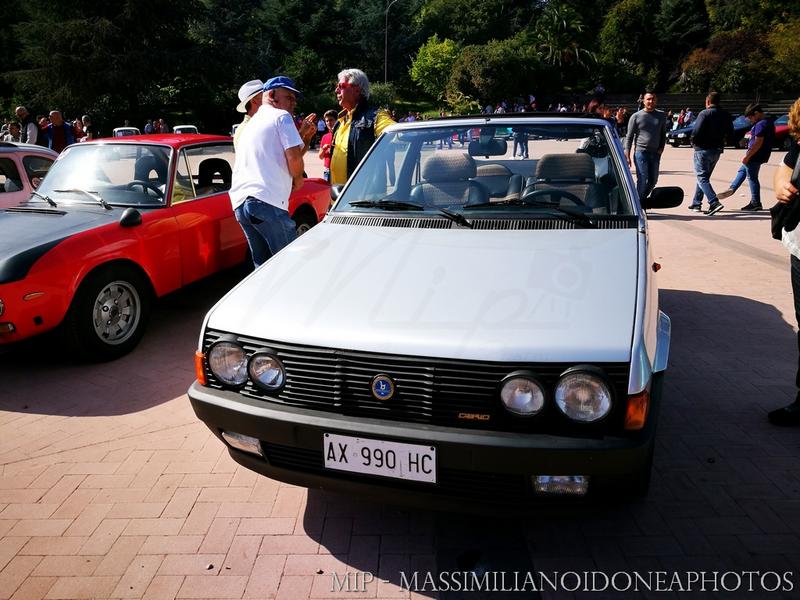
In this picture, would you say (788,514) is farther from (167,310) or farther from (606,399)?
(167,310)

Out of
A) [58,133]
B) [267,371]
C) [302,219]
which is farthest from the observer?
[58,133]

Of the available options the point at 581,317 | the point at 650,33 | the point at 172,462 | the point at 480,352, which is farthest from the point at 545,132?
the point at 650,33

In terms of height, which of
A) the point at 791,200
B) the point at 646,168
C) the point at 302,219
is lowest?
the point at 302,219

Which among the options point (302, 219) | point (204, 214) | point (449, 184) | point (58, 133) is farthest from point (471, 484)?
point (58, 133)

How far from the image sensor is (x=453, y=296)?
102 inches

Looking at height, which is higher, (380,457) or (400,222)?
(400,222)

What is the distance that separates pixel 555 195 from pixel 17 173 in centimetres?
624

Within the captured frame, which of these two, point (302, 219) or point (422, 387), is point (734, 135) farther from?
point (422, 387)

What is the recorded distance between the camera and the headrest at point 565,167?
12.2 feet

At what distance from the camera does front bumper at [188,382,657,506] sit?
2.17 m

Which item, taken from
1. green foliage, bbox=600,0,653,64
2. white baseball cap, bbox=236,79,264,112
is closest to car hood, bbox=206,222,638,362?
white baseball cap, bbox=236,79,264,112

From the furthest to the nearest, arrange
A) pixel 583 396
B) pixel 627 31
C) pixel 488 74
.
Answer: pixel 627 31 < pixel 488 74 < pixel 583 396

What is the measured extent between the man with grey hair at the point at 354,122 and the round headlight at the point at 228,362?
10.2 ft

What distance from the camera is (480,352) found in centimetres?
224
